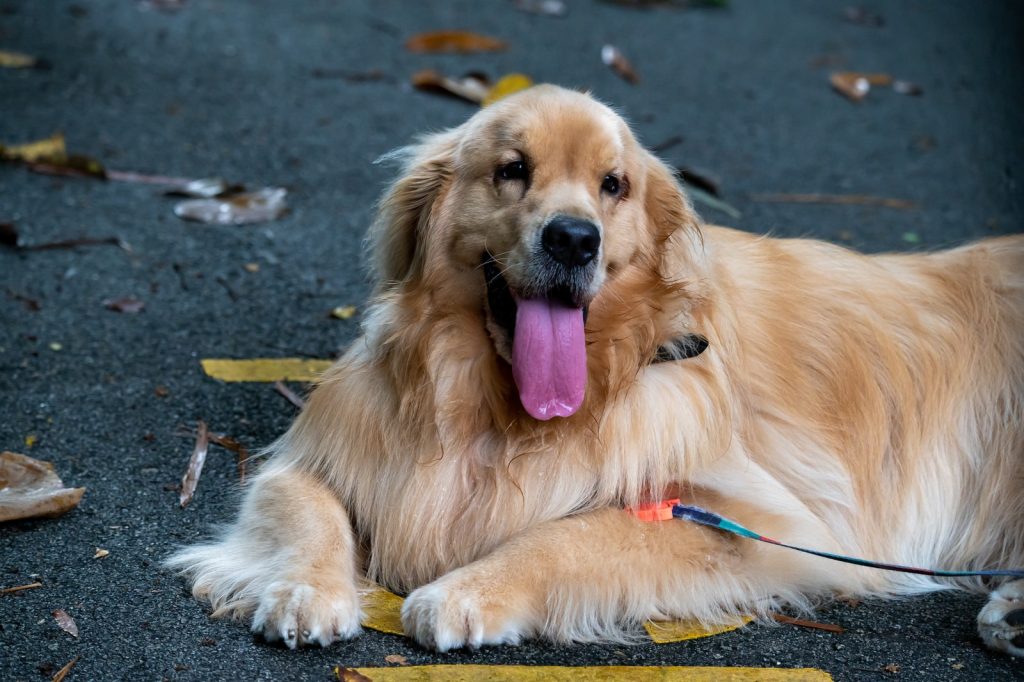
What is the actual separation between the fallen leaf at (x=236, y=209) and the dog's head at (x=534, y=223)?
282 centimetres

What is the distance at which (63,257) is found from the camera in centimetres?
586

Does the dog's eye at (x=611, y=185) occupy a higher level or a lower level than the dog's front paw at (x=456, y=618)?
higher

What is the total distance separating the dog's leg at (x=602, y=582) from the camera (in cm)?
318

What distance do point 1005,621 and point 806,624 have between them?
56 centimetres

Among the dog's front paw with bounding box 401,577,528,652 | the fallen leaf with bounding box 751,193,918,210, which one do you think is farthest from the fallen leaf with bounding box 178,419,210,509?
the fallen leaf with bounding box 751,193,918,210

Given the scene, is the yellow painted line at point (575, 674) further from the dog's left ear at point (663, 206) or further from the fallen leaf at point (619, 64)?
the fallen leaf at point (619, 64)

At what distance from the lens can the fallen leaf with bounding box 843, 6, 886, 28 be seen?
39.1 feet

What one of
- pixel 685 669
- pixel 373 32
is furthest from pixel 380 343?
pixel 373 32

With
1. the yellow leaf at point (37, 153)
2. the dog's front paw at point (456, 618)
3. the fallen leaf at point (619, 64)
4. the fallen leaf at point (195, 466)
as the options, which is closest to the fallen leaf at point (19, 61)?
the yellow leaf at point (37, 153)

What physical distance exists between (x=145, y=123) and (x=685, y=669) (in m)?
5.93

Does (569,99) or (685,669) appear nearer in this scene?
(685,669)

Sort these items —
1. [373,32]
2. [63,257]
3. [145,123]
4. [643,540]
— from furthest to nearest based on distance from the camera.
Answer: [373,32]
[145,123]
[63,257]
[643,540]

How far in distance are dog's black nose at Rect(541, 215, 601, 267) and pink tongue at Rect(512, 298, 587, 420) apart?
155 mm

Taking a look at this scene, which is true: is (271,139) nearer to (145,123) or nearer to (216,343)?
(145,123)
